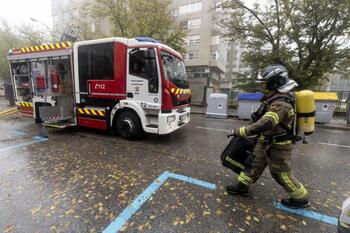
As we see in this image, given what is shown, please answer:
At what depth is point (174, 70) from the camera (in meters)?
5.12

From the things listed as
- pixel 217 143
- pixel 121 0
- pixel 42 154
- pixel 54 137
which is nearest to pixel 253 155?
pixel 217 143

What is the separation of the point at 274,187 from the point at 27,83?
8.78 m

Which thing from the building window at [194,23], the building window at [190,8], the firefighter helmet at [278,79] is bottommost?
the firefighter helmet at [278,79]

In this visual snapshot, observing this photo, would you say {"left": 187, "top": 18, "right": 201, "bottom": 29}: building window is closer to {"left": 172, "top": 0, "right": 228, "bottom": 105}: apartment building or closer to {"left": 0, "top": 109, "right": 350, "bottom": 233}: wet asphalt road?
{"left": 172, "top": 0, "right": 228, "bottom": 105}: apartment building

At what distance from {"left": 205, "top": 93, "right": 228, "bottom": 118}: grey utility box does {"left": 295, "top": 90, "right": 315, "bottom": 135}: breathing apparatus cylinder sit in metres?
7.95

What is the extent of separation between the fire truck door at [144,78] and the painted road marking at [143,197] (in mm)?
2095

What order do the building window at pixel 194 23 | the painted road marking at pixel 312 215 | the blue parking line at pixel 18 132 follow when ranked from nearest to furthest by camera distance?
1. the painted road marking at pixel 312 215
2. the blue parking line at pixel 18 132
3. the building window at pixel 194 23

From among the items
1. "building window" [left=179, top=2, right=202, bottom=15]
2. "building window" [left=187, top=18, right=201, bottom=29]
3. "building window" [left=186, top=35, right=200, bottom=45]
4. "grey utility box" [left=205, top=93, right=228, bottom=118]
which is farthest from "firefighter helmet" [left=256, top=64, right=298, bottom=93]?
"building window" [left=179, top=2, right=202, bottom=15]

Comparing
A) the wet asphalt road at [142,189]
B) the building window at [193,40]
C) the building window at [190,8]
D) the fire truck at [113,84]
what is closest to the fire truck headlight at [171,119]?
the fire truck at [113,84]

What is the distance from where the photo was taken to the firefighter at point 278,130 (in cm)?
212

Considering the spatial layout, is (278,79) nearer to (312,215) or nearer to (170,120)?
(312,215)

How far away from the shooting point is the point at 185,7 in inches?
1076

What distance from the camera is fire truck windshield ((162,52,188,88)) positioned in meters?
4.76

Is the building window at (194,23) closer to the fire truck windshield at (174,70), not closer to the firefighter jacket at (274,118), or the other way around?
the fire truck windshield at (174,70)
